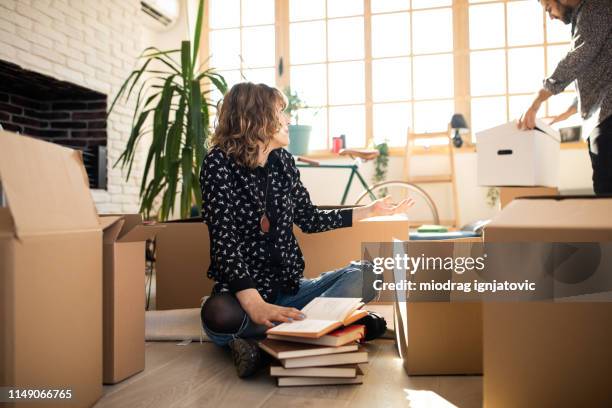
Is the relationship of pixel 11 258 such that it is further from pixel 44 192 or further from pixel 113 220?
pixel 113 220

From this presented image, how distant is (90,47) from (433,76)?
9.45ft

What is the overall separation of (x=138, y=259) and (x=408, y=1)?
443 centimetres

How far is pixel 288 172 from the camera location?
1.68 meters

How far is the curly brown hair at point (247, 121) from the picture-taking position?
5.07 ft

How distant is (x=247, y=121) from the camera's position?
5.13 feet

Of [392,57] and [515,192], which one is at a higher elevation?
[392,57]

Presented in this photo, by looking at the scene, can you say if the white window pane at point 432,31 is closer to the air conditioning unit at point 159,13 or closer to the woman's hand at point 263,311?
the air conditioning unit at point 159,13

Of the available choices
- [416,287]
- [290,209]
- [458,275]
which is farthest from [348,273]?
[458,275]

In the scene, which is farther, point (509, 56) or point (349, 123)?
point (349, 123)

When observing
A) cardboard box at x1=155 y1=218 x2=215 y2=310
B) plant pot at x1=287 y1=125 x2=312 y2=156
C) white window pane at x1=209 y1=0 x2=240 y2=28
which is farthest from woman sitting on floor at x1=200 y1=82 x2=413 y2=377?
white window pane at x1=209 y1=0 x2=240 y2=28

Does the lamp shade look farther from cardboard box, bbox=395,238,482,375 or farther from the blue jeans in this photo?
cardboard box, bbox=395,238,482,375

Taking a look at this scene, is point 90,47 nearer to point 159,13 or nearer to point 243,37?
point 159,13

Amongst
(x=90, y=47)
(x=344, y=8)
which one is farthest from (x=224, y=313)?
(x=344, y=8)

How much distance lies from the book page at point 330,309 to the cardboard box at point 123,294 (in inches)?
15.8
